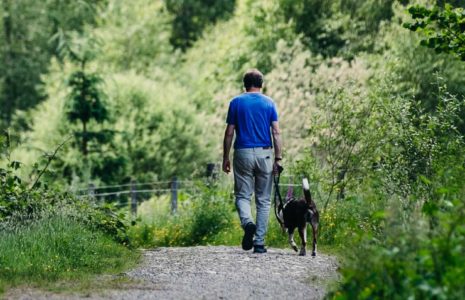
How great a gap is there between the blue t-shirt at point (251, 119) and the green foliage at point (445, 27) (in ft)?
6.60

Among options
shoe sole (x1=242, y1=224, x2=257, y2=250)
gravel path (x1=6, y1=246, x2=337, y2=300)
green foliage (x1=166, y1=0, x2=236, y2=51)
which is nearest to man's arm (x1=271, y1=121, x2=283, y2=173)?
shoe sole (x1=242, y1=224, x2=257, y2=250)

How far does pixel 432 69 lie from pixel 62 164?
1154 centimetres

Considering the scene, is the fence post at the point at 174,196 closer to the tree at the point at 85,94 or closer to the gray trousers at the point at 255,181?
the tree at the point at 85,94

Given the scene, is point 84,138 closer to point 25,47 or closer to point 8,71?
point 8,71

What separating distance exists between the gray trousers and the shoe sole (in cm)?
7

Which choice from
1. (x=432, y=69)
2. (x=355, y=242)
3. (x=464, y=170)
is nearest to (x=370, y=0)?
(x=432, y=69)

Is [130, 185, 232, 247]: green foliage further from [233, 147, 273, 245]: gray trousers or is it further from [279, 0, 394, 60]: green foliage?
[279, 0, 394, 60]: green foliage

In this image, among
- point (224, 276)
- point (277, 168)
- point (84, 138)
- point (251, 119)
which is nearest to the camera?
point (224, 276)

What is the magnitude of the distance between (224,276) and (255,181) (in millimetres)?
2442

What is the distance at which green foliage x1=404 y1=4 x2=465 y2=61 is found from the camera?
11312 millimetres

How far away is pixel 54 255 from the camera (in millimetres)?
11305

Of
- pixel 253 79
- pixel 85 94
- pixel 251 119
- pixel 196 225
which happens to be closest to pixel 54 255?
pixel 251 119

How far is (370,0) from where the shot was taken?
3169cm

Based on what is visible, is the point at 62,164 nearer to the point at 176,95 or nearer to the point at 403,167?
the point at 176,95
